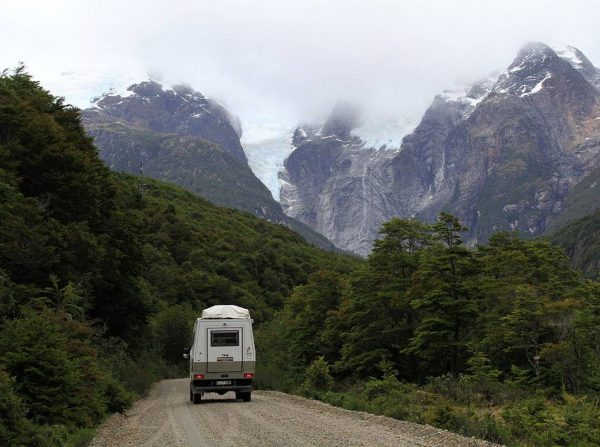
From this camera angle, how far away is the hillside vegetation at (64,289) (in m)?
15.8

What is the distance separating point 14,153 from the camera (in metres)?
30.0

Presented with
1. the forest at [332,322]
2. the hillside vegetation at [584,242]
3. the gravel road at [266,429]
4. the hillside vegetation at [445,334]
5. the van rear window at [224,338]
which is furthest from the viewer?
the hillside vegetation at [584,242]

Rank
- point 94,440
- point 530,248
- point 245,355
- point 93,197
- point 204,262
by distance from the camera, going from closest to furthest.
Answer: point 94,440 → point 245,355 → point 93,197 → point 530,248 → point 204,262

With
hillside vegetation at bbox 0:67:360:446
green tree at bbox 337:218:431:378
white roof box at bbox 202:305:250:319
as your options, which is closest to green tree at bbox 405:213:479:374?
green tree at bbox 337:218:431:378

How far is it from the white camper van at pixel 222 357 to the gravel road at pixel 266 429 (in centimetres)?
175

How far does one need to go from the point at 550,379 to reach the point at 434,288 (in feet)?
18.7

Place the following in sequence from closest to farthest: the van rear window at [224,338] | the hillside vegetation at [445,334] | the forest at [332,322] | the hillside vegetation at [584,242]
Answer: the forest at [332,322], the hillside vegetation at [445,334], the van rear window at [224,338], the hillside vegetation at [584,242]

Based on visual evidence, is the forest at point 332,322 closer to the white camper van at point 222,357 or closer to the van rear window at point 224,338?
the white camper van at point 222,357

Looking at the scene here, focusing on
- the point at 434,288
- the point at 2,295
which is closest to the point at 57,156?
the point at 2,295

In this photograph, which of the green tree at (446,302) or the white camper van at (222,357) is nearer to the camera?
the white camper van at (222,357)

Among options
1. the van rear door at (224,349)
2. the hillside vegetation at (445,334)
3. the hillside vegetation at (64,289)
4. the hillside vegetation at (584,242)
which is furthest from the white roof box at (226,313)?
the hillside vegetation at (584,242)

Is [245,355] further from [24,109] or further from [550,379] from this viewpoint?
[24,109]

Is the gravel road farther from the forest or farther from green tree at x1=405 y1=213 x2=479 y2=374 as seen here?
green tree at x1=405 y1=213 x2=479 y2=374

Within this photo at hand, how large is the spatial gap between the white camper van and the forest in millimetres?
2914
